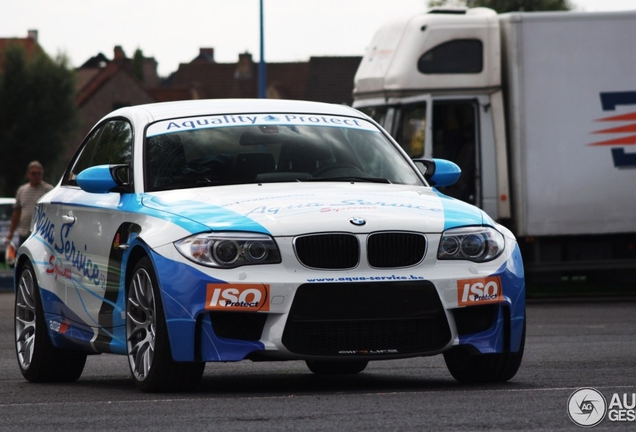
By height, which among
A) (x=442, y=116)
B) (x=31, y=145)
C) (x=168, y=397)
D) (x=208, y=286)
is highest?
(x=208, y=286)

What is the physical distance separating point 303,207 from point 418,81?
1282 cm

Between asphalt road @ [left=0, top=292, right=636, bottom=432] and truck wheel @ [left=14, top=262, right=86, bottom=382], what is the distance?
0.37 ft

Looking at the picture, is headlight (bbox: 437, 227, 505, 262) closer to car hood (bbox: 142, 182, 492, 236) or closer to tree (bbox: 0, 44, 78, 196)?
car hood (bbox: 142, 182, 492, 236)

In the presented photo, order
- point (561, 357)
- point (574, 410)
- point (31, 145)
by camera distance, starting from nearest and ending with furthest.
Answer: point (574, 410)
point (561, 357)
point (31, 145)

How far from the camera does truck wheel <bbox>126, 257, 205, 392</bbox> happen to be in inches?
313

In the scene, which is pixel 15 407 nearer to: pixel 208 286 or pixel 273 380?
pixel 208 286

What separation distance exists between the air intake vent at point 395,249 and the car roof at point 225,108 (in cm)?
184

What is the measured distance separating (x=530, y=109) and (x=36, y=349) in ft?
38.9

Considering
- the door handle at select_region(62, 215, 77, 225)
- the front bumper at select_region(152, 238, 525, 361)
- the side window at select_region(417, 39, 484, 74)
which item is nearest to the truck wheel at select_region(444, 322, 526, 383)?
the front bumper at select_region(152, 238, 525, 361)

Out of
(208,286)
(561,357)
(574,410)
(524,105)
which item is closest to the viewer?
(574,410)

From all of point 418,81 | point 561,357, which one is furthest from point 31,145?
point 561,357

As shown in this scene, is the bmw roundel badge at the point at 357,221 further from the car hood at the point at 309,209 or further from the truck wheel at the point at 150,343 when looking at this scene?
the truck wheel at the point at 150,343

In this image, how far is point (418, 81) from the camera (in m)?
20.7

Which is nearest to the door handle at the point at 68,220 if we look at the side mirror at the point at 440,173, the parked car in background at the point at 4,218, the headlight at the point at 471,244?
the side mirror at the point at 440,173
